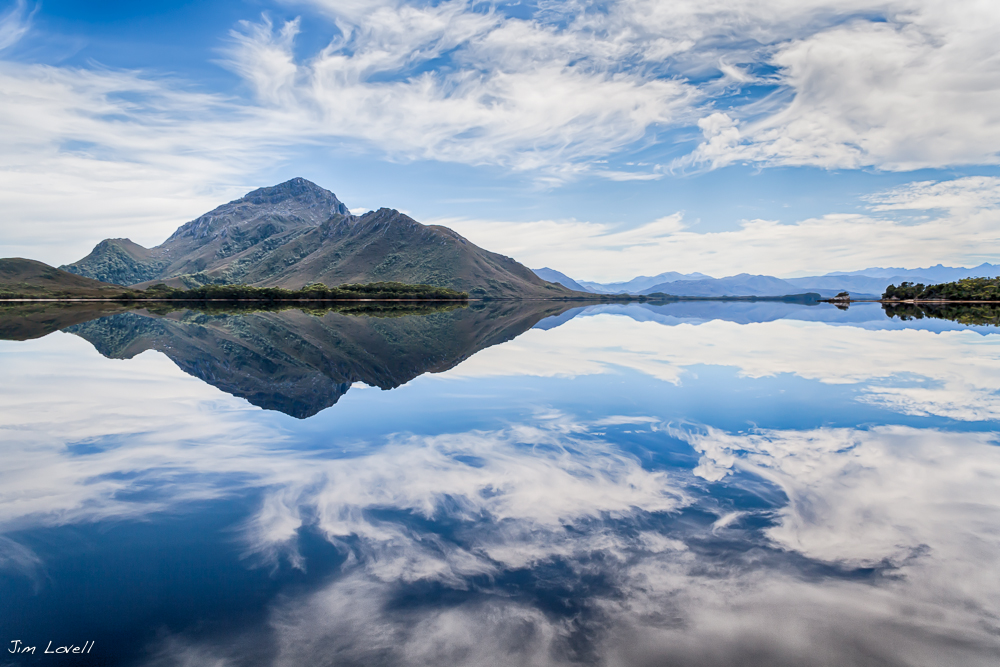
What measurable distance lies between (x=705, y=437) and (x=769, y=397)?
7.50 meters

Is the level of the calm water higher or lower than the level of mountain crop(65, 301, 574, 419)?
lower

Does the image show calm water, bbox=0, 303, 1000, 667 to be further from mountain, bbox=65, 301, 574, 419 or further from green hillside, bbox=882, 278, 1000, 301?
green hillside, bbox=882, 278, 1000, 301

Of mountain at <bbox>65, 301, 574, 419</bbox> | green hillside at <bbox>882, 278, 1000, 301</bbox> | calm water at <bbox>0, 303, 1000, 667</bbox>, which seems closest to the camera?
calm water at <bbox>0, 303, 1000, 667</bbox>

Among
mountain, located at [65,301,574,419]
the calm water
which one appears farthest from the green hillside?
the calm water

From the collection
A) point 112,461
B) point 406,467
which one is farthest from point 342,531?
point 112,461

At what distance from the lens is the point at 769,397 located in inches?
802

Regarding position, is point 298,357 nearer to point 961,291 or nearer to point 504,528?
point 504,528

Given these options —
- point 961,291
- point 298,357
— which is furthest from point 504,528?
point 961,291

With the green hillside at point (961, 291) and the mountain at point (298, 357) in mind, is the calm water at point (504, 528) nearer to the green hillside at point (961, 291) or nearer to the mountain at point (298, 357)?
the mountain at point (298, 357)

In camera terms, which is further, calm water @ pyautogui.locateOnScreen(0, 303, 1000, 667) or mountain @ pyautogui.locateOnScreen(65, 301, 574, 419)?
mountain @ pyautogui.locateOnScreen(65, 301, 574, 419)

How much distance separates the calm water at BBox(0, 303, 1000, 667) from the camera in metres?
6.25

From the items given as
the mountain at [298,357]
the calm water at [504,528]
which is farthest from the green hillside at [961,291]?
the calm water at [504,528]

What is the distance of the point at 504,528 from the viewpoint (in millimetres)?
9141

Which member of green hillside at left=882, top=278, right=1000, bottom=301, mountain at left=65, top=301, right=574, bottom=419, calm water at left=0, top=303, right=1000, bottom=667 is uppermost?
green hillside at left=882, top=278, right=1000, bottom=301
